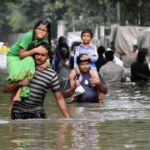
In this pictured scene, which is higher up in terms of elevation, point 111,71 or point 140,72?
point 111,71

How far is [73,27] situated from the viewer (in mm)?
94625

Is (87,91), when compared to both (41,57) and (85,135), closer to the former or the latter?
(41,57)

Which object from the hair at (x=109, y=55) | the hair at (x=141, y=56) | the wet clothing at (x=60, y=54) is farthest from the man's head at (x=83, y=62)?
the wet clothing at (x=60, y=54)

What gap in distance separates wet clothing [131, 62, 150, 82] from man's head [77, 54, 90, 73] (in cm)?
A: 760

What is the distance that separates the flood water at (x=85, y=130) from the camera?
9.05m

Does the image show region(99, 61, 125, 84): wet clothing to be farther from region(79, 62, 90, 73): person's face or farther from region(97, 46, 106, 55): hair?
region(79, 62, 90, 73): person's face

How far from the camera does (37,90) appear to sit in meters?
11.3

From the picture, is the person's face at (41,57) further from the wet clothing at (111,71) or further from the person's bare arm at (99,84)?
the wet clothing at (111,71)

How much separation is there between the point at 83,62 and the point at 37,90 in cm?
368

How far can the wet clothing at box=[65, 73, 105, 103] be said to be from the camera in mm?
15273

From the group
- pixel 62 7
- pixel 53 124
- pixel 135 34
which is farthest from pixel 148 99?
pixel 62 7

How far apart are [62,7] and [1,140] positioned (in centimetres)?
8269

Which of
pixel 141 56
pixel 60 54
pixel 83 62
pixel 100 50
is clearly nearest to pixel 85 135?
pixel 83 62

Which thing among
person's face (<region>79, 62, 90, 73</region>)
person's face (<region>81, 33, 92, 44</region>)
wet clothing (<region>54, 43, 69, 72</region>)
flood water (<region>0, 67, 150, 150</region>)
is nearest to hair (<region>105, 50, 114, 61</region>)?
person's face (<region>81, 33, 92, 44</region>)
